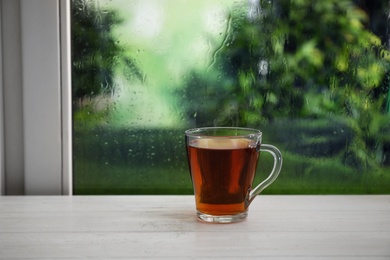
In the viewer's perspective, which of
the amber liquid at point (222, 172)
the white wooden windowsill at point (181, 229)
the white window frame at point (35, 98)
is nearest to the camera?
the white wooden windowsill at point (181, 229)

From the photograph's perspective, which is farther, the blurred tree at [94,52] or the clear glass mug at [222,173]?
the blurred tree at [94,52]

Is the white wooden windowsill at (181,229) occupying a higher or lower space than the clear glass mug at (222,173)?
lower

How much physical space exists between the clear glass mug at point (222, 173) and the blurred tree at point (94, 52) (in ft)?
1.05

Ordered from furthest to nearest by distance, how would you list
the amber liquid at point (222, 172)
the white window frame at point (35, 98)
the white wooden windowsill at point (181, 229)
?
the white window frame at point (35, 98)
the amber liquid at point (222, 172)
the white wooden windowsill at point (181, 229)

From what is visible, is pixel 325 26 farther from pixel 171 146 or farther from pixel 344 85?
pixel 171 146

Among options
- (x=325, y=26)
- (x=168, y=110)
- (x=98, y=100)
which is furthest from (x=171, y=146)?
(x=325, y=26)

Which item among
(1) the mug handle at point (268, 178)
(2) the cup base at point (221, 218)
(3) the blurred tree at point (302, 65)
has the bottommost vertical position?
(2) the cup base at point (221, 218)

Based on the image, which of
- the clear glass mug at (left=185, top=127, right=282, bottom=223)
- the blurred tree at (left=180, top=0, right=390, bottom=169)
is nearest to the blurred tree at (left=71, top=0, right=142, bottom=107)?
the blurred tree at (left=180, top=0, right=390, bottom=169)

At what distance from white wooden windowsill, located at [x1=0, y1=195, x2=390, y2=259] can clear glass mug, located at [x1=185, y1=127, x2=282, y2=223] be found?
2cm

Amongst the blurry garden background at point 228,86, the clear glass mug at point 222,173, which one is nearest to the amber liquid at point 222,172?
the clear glass mug at point 222,173

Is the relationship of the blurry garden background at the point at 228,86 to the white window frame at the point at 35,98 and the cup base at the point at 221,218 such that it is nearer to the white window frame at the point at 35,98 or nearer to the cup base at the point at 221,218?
the white window frame at the point at 35,98

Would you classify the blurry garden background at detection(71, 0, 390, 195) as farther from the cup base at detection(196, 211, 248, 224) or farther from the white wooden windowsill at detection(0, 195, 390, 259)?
the cup base at detection(196, 211, 248, 224)

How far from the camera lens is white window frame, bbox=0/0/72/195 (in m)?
1.16

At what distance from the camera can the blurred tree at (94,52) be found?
1.21m
